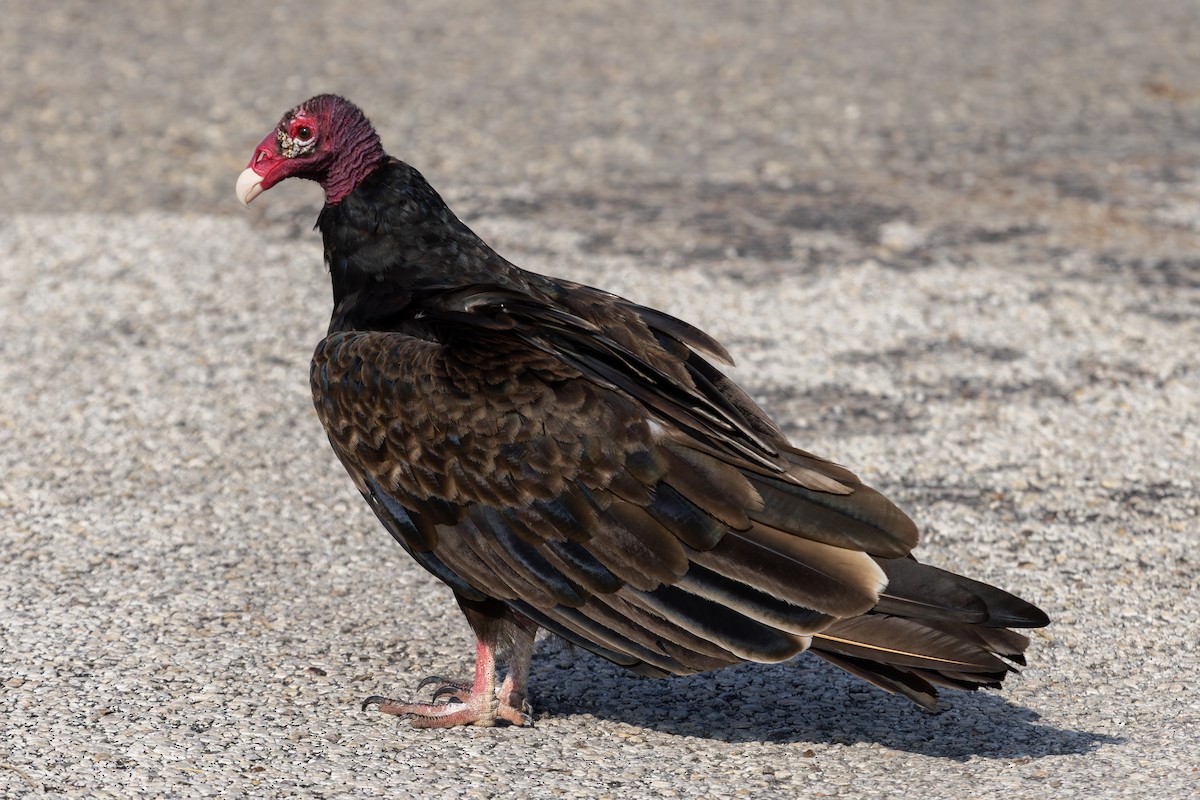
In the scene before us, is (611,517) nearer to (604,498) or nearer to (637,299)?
(604,498)

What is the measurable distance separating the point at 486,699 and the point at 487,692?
0.07 ft

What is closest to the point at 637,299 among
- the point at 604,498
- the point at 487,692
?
the point at 487,692

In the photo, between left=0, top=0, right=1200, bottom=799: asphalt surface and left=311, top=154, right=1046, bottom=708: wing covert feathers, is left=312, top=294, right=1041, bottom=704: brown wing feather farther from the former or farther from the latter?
left=0, top=0, right=1200, bottom=799: asphalt surface

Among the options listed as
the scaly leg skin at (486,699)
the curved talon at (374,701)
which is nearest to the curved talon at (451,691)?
the scaly leg skin at (486,699)

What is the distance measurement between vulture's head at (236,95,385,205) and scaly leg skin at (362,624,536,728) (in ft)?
4.95

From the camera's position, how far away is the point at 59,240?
8570 millimetres

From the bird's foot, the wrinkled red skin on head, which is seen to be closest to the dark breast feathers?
the bird's foot

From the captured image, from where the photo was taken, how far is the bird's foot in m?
4.27

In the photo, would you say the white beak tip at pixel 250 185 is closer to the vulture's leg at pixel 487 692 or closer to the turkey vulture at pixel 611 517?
the turkey vulture at pixel 611 517

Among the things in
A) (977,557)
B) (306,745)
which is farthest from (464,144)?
(306,745)

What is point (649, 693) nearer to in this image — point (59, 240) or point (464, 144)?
point (59, 240)

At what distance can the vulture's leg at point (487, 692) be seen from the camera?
4270 mm

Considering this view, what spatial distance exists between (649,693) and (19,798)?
5.93ft

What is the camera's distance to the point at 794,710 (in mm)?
4434
